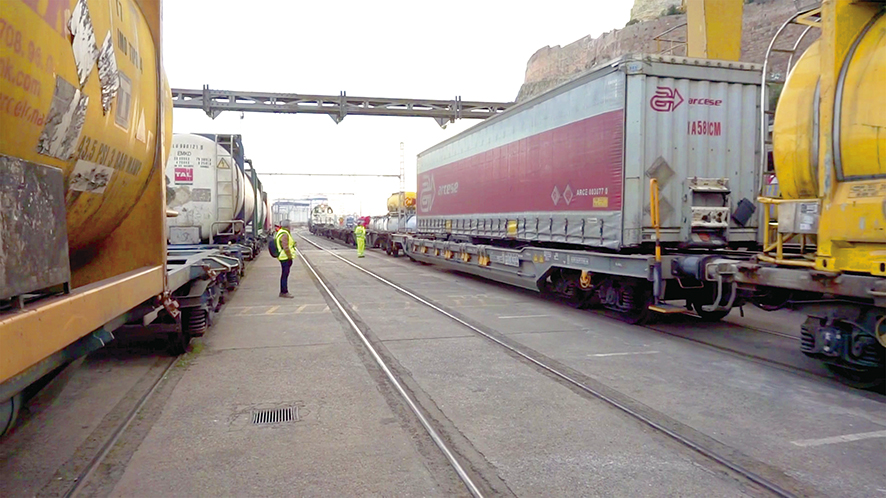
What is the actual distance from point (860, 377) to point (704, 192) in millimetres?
3626

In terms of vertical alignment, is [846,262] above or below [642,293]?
above

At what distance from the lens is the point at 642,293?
29.6 feet

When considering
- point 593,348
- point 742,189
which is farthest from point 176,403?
point 742,189

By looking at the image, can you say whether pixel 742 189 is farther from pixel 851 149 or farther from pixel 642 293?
pixel 851 149

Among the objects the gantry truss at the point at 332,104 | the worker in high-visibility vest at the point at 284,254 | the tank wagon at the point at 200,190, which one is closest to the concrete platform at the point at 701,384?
the worker in high-visibility vest at the point at 284,254

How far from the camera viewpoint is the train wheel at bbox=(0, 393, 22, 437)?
2557mm

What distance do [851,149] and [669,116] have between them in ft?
11.4

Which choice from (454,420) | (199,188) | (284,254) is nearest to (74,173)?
(454,420)

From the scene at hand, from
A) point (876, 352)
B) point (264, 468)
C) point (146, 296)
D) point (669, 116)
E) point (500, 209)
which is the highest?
point (669, 116)

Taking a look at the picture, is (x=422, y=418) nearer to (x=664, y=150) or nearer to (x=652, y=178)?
(x=652, y=178)

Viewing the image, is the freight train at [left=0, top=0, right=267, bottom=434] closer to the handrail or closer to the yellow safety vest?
the handrail

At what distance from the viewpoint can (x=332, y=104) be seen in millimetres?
27344

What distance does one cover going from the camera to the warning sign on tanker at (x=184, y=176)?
11.4m

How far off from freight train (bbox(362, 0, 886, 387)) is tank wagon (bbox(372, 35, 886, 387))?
0.02m
